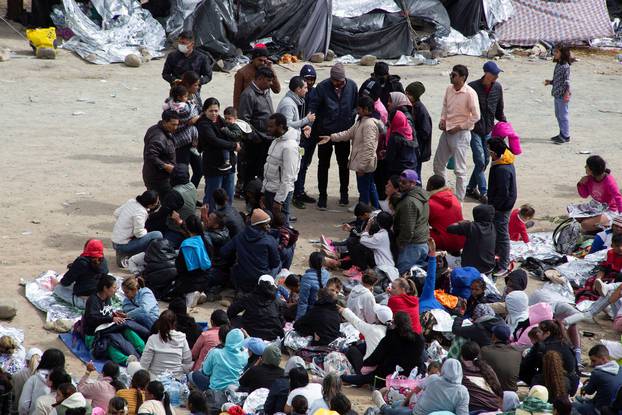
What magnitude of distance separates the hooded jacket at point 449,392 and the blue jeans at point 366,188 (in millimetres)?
4870

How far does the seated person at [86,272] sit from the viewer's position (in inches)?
420

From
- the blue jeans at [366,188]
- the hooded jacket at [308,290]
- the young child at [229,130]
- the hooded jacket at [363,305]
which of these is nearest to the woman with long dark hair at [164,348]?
the hooded jacket at [308,290]

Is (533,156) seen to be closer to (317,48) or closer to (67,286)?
(317,48)

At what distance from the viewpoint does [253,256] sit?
1116 cm

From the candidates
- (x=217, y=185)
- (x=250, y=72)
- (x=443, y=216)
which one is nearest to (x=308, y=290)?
(x=443, y=216)

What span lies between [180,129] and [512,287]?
13.5 ft

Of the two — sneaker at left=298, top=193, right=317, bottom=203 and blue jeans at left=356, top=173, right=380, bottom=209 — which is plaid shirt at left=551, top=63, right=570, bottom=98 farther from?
sneaker at left=298, top=193, right=317, bottom=203

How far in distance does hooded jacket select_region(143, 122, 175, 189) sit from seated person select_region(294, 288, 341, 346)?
2906mm

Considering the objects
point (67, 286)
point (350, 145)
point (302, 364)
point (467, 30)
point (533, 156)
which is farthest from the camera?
point (467, 30)

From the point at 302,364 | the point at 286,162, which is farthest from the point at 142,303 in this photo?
the point at 286,162

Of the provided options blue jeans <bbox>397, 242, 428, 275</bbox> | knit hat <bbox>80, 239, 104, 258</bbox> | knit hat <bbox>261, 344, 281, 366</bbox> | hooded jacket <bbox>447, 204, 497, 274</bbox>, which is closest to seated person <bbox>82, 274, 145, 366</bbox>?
knit hat <bbox>80, 239, 104, 258</bbox>

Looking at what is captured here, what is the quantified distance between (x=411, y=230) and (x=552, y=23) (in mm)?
12819

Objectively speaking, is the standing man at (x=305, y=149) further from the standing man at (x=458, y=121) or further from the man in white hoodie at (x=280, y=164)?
the standing man at (x=458, y=121)

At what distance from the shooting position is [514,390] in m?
9.61
